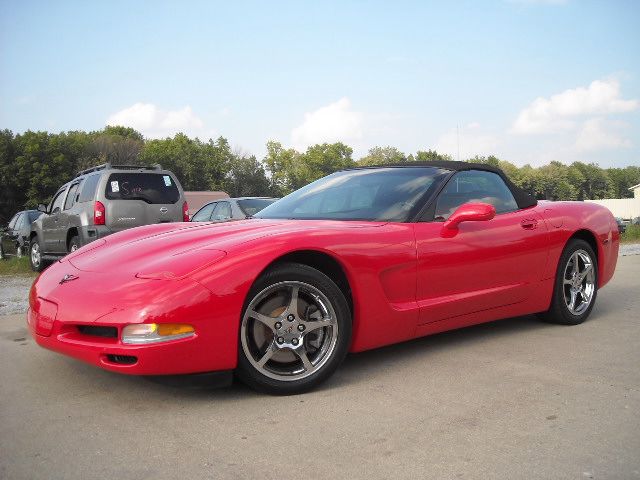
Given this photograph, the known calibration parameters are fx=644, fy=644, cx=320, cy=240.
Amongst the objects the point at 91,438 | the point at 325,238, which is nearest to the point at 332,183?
the point at 325,238

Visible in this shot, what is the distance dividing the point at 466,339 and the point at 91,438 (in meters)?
2.68

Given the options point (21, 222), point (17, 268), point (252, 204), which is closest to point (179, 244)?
point (252, 204)

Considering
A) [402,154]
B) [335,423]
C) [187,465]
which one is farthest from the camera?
[402,154]

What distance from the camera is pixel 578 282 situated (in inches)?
199

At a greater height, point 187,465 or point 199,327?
point 199,327

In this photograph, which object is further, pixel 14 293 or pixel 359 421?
pixel 14 293

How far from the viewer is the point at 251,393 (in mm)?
3240

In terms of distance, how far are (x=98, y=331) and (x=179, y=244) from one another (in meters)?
0.65

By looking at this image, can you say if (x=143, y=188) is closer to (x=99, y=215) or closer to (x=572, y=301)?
(x=99, y=215)

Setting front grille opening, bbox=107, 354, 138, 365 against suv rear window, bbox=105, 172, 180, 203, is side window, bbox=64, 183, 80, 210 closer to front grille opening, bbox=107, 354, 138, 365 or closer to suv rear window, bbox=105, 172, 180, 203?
suv rear window, bbox=105, 172, 180, 203

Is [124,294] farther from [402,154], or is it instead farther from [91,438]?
[402,154]

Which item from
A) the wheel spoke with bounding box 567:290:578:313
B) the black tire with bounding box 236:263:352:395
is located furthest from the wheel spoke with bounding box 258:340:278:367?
the wheel spoke with bounding box 567:290:578:313

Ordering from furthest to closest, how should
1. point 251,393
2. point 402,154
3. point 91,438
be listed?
point 402,154, point 251,393, point 91,438

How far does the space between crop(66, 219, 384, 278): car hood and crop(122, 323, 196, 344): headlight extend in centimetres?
25
